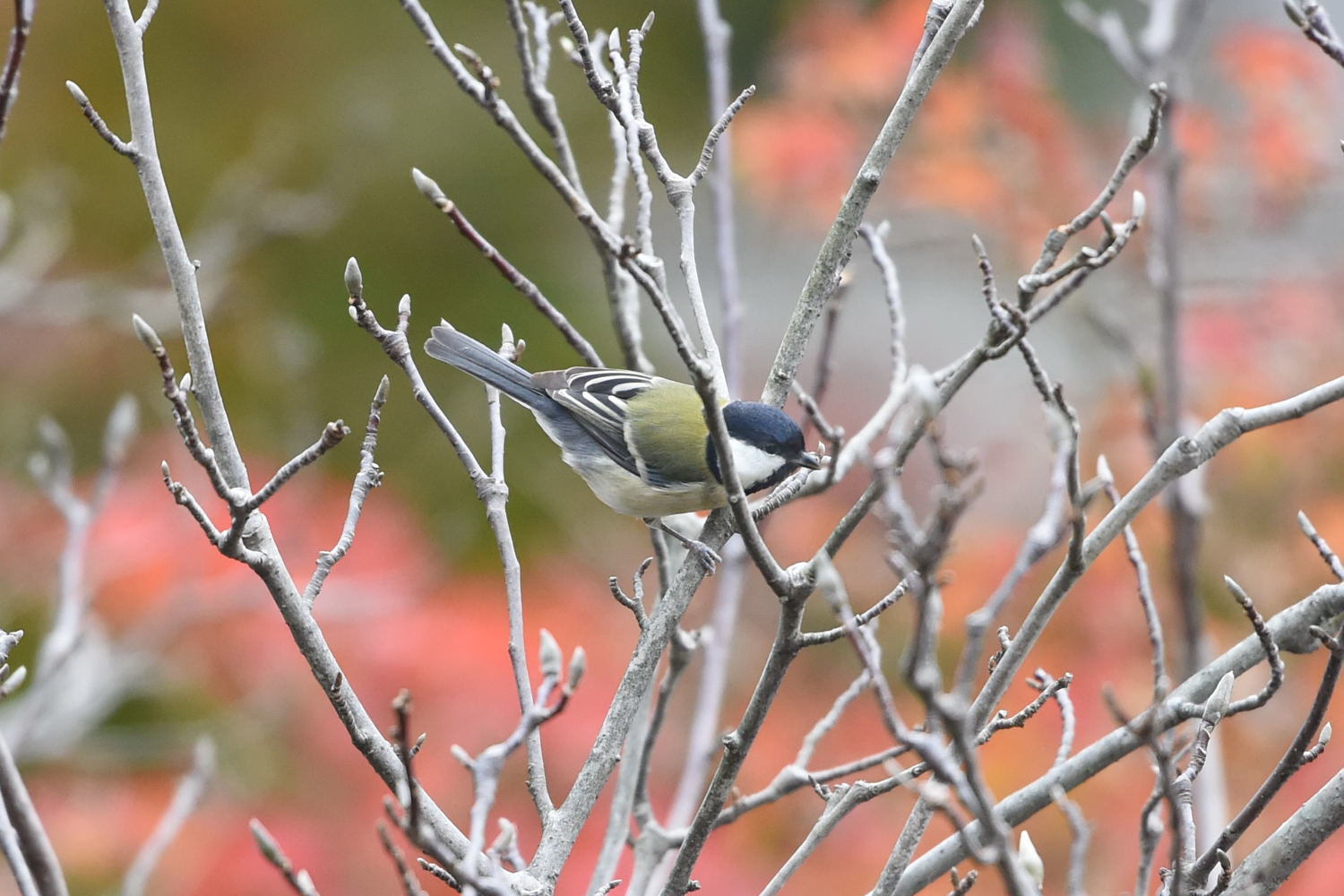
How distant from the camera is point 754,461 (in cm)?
270

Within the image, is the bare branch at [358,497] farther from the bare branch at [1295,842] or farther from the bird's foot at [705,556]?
the bare branch at [1295,842]

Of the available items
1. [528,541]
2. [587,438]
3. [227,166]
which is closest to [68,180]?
[227,166]

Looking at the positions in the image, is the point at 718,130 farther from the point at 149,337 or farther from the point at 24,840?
the point at 24,840

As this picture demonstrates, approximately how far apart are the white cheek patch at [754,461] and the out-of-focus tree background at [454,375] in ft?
2.53

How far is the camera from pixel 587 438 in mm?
3439

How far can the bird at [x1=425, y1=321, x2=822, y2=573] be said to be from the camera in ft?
8.83

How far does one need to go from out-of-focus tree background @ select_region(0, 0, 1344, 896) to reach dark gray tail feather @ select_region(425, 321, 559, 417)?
4.56 ft

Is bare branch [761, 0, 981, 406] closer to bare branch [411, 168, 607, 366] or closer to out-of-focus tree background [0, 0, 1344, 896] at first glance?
bare branch [411, 168, 607, 366]

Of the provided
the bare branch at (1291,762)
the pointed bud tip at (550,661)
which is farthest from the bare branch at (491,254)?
the bare branch at (1291,762)

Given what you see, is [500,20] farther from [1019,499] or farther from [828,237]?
[828,237]

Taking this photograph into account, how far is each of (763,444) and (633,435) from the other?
679 mm

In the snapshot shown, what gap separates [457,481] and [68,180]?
8.85 ft

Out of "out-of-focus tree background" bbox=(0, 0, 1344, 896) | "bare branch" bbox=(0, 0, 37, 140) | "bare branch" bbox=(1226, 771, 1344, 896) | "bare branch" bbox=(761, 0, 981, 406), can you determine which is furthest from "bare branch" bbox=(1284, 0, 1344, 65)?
"bare branch" bbox=(0, 0, 37, 140)

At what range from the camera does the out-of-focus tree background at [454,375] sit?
464 centimetres
